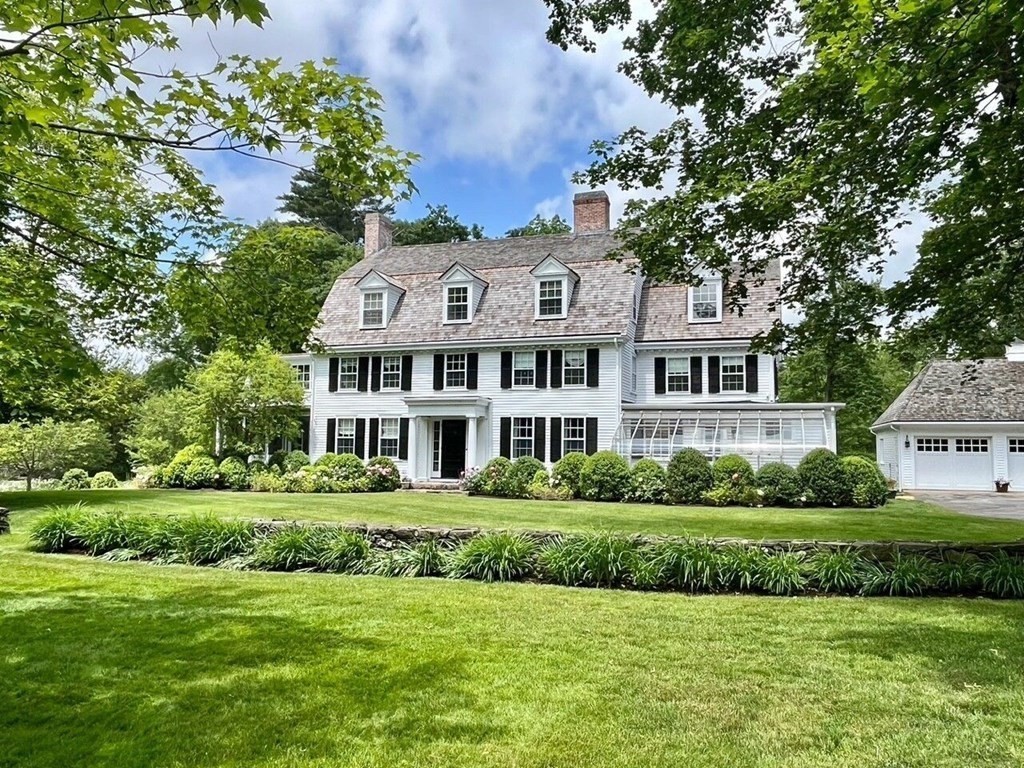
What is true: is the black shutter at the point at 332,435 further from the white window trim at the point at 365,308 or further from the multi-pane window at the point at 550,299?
the multi-pane window at the point at 550,299

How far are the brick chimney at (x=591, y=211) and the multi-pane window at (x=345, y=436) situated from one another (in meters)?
11.5

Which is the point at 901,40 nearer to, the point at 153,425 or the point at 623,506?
the point at 623,506

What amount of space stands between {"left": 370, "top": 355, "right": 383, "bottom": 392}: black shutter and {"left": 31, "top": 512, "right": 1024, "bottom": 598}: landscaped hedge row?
14.8 meters

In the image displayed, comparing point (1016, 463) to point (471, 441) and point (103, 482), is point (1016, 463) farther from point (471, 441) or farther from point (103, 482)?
point (103, 482)

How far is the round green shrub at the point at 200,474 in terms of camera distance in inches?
821

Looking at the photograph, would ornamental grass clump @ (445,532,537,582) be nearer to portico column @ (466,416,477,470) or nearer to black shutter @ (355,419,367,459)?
portico column @ (466,416,477,470)

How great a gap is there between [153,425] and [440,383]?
39.4 ft

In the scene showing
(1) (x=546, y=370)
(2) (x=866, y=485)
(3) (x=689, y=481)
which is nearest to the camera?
(2) (x=866, y=485)

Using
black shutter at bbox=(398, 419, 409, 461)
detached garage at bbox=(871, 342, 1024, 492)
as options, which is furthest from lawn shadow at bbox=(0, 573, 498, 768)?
detached garage at bbox=(871, 342, 1024, 492)

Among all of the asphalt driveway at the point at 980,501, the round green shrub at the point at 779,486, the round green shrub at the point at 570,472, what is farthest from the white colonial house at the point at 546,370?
the asphalt driveway at the point at 980,501

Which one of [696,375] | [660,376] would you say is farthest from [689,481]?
[660,376]

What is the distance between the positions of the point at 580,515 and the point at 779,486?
629 centimetres

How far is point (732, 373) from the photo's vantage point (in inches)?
864

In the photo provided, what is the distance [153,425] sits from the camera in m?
26.6
